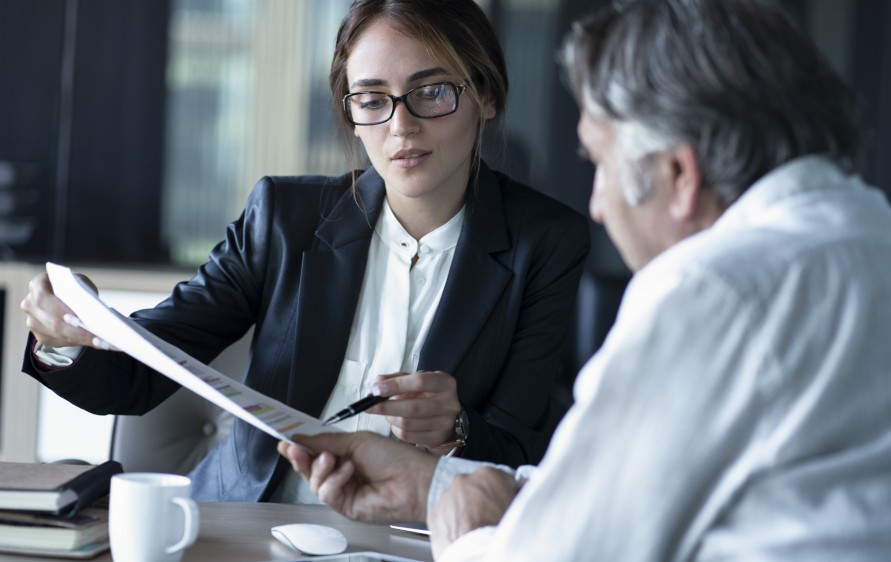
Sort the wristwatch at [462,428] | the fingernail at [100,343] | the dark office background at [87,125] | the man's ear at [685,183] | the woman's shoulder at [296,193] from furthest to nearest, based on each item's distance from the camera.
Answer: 1. the dark office background at [87,125]
2. the woman's shoulder at [296,193]
3. the wristwatch at [462,428]
4. the fingernail at [100,343]
5. the man's ear at [685,183]

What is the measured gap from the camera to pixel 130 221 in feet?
13.9

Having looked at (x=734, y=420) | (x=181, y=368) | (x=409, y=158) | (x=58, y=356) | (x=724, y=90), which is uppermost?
(x=724, y=90)

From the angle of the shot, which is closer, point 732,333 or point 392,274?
point 732,333

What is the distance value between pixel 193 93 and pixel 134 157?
0.35 meters

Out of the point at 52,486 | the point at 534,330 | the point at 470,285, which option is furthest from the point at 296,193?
the point at 52,486

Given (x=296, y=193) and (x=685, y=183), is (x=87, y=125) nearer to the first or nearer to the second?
(x=296, y=193)

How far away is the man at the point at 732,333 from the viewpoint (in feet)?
2.56

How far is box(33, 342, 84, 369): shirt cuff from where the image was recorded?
152 centimetres

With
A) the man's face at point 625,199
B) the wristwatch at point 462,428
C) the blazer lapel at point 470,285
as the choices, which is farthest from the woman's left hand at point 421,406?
the man's face at point 625,199

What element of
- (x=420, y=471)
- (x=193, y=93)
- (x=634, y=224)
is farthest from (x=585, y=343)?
(x=634, y=224)

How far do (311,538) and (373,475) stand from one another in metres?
0.10

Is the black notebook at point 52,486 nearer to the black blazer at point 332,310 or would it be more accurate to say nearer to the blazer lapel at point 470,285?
the black blazer at point 332,310

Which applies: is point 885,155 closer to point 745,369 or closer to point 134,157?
point 134,157

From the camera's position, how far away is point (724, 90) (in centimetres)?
87
